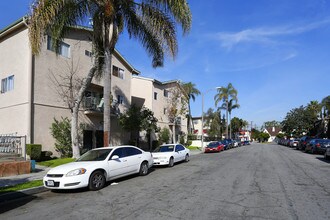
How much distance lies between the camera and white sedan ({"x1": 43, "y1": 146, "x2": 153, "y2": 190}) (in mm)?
9406

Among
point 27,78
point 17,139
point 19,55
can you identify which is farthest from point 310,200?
point 19,55

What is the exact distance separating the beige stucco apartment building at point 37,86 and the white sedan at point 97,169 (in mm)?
9819

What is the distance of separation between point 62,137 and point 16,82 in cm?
498

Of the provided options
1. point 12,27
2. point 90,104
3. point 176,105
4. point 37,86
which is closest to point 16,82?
point 37,86

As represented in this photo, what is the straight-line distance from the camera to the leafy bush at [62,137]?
2089cm

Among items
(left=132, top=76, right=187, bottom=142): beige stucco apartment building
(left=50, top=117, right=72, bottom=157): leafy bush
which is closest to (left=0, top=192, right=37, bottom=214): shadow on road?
(left=50, top=117, right=72, bottom=157): leafy bush

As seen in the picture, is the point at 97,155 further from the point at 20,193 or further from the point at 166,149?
the point at 166,149

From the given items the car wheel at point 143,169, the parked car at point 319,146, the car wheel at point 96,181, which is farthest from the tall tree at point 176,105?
the car wheel at point 96,181

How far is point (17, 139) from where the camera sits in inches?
658

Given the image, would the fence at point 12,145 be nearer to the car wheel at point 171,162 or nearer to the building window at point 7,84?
the building window at point 7,84

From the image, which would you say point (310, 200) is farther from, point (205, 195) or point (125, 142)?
point (125, 142)

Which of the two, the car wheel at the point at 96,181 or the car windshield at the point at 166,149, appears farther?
the car windshield at the point at 166,149

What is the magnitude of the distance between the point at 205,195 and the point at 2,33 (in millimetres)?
20356

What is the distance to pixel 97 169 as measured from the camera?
33.2 ft
